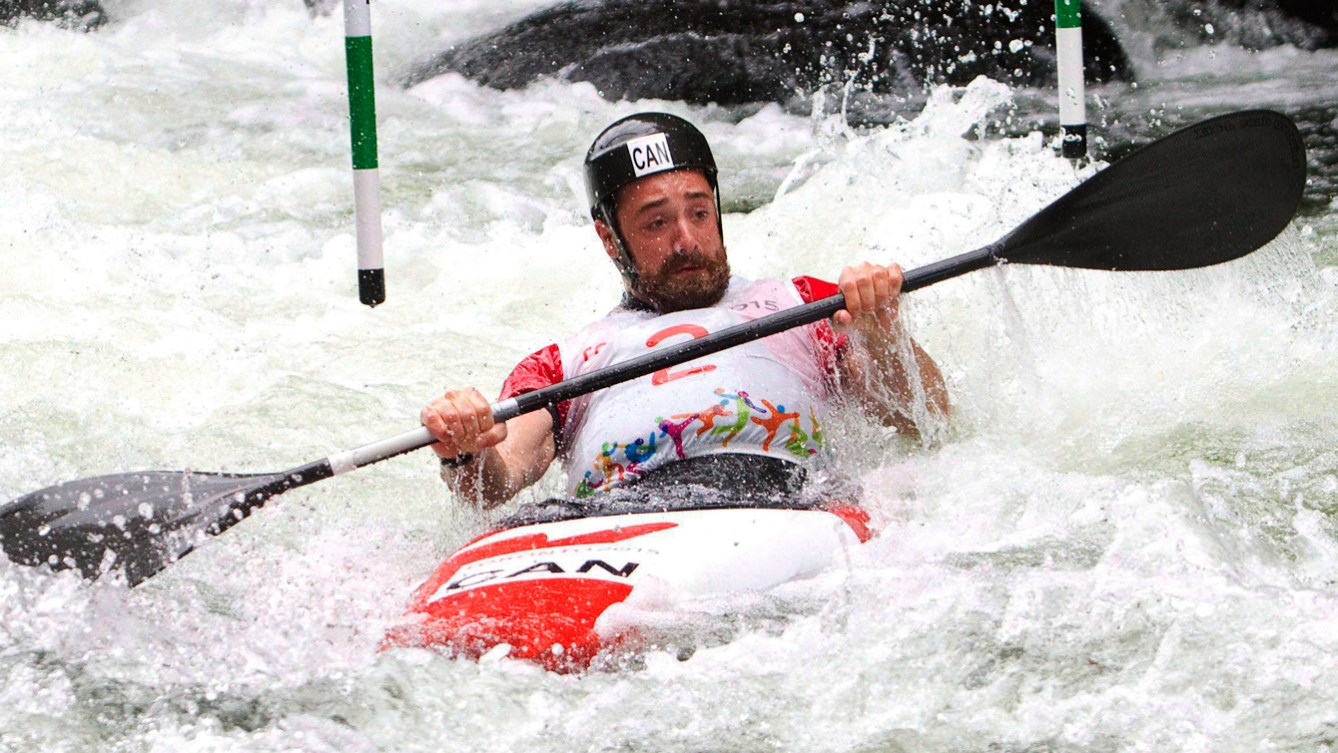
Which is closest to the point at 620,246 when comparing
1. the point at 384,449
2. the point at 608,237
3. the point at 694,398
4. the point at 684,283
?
the point at 608,237

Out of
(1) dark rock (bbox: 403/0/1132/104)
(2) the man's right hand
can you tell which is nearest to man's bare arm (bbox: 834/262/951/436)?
(2) the man's right hand

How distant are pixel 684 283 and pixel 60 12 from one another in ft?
24.1

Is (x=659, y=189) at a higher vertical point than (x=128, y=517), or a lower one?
higher

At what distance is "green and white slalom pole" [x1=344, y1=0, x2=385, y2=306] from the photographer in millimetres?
4207

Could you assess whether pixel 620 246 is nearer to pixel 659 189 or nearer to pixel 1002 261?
pixel 659 189

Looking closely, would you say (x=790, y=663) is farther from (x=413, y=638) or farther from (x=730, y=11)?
(x=730, y=11)

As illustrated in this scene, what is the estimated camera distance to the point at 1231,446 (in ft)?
11.9

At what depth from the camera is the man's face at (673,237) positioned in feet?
11.0

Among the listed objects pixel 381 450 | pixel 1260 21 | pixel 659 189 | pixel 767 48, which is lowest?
pixel 381 450

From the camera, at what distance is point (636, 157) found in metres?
3.37

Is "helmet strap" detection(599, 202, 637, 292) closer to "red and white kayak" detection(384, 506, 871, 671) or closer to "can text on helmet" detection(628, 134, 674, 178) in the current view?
"can text on helmet" detection(628, 134, 674, 178)

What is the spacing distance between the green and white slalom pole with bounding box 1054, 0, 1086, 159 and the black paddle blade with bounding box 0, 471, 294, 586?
3.21 metres

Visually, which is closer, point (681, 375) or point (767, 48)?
point (681, 375)

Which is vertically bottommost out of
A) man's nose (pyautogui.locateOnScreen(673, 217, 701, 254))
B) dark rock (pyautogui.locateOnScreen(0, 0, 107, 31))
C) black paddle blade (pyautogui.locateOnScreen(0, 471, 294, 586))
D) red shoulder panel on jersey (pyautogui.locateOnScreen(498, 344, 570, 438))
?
black paddle blade (pyautogui.locateOnScreen(0, 471, 294, 586))
